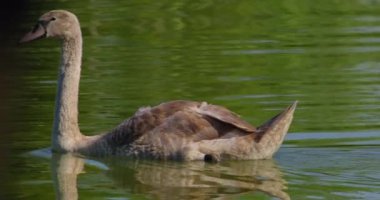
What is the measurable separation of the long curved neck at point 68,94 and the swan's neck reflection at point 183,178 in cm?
36

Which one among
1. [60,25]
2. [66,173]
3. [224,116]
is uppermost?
[60,25]

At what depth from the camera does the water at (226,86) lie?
282 inches

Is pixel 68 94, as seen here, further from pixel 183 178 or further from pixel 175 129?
pixel 183 178

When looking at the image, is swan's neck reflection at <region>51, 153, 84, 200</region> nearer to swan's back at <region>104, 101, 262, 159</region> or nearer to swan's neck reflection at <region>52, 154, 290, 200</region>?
swan's neck reflection at <region>52, 154, 290, 200</region>

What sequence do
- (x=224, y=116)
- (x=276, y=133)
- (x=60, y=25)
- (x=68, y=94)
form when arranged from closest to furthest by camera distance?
(x=276, y=133) → (x=224, y=116) → (x=68, y=94) → (x=60, y=25)

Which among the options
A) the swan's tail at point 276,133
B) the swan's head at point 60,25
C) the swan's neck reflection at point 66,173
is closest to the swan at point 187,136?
the swan's tail at point 276,133

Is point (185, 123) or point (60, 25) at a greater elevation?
point (60, 25)

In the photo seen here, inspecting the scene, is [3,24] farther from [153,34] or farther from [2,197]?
[153,34]

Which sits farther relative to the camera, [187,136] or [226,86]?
[226,86]

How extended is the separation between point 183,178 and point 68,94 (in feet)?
5.81

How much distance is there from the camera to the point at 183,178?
296 inches

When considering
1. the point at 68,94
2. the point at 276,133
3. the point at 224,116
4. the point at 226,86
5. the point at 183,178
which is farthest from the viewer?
the point at 226,86

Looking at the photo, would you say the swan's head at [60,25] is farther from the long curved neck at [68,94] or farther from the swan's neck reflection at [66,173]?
the swan's neck reflection at [66,173]

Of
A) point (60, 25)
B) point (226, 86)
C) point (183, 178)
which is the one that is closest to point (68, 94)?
point (60, 25)
